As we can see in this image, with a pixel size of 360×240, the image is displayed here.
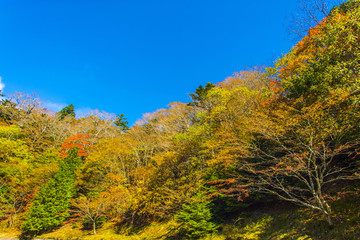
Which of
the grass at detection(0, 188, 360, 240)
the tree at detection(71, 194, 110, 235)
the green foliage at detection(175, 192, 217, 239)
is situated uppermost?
the tree at detection(71, 194, 110, 235)

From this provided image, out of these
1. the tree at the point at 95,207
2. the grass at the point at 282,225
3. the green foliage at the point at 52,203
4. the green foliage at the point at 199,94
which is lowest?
the grass at the point at 282,225

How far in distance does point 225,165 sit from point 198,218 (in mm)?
3953

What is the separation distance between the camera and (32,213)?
17141mm

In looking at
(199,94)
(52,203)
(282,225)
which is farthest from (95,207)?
(199,94)

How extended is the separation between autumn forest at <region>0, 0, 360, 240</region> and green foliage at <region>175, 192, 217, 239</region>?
0.07 m

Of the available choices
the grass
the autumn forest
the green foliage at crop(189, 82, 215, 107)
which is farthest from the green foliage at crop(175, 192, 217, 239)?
the green foliage at crop(189, 82, 215, 107)

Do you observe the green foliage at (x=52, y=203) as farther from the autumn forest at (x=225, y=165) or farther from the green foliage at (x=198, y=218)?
the green foliage at (x=198, y=218)

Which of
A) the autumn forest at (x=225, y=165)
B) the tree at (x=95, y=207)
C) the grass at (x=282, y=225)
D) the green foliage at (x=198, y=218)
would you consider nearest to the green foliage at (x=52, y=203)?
the autumn forest at (x=225, y=165)

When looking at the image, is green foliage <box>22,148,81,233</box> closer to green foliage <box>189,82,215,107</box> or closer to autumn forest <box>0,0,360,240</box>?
autumn forest <box>0,0,360,240</box>

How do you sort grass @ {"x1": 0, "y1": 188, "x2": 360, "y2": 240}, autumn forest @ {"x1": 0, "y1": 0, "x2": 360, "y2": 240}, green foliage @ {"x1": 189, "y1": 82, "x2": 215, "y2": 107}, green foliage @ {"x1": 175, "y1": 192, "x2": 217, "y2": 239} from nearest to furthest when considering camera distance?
grass @ {"x1": 0, "y1": 188, "x2": 360, "y2": 240}
autumn forest @ {"x1": 0, "y1": 0, "x2": 360, "y2": 240}
green foliage @ {"x1": 175, "y1": 192, "x2": 217, "y2": 239}
green foliage @ {"x1": 189, "y1": 82, "x2": 215, "y2": 107}

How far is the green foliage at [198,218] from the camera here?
1045 cm

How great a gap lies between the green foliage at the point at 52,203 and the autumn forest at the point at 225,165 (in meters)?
0.11

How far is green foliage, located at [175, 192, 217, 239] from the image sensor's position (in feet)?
34.3

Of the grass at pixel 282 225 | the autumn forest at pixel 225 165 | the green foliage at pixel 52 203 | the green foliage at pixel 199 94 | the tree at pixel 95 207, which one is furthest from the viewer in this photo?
the green foliage at pixel 199 94
